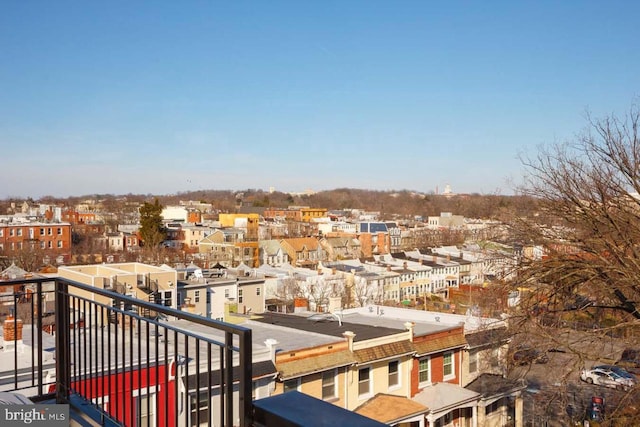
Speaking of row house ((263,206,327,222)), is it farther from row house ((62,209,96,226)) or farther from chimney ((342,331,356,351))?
chimney ((342,331,356,351))

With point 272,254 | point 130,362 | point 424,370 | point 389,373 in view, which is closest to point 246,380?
point 130,362

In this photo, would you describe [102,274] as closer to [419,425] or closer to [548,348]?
[419,425]

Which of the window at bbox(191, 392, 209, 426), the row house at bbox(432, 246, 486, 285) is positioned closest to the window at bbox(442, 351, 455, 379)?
the window at bbox(191, 392, 209, 426)

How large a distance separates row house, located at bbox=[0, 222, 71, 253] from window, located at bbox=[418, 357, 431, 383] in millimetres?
46830

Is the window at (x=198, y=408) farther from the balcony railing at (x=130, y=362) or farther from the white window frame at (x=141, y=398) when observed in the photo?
the white window frame at (x=141, y=398)

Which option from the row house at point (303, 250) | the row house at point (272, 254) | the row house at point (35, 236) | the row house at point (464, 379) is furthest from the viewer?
the row house at point (303, 250)

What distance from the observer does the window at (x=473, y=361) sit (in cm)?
1703

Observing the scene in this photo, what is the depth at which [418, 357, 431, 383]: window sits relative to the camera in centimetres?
1534

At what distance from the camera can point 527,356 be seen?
1151cm

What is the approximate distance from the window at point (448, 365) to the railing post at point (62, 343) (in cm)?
1346

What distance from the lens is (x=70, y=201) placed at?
443 ft

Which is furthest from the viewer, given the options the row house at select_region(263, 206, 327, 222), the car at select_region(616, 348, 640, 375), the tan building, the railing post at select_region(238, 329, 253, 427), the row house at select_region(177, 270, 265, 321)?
the row house at select_region(263, 206, 327, 222)

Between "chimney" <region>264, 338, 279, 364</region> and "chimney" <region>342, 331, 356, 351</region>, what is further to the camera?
"chimney" <region>342, 331, 356, 351</region>

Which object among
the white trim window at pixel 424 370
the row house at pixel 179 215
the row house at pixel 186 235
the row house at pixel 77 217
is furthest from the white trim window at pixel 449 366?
the row house at pixel 179 215
